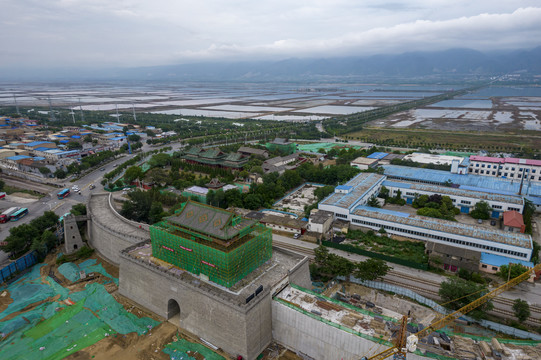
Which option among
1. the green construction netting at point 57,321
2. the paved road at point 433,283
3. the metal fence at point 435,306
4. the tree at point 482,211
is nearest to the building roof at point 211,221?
the green construction netting at point 57,321

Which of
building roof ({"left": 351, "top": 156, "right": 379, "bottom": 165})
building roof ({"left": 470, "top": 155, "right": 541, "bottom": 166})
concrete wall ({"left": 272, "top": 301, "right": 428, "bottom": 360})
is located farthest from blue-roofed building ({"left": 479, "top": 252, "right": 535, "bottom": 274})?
building roof ({"left": 351, "top": 156, "right": 379, "bottom": 165})

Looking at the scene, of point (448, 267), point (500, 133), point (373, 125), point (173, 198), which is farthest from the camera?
point (373, 125)

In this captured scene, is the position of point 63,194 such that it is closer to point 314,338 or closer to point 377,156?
point 314,338

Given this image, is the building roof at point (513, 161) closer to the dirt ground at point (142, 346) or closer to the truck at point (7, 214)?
the dirt ground at point (142, 346)

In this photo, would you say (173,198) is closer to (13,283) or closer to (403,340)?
(13,283)

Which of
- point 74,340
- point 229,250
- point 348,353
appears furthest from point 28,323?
point 348,353

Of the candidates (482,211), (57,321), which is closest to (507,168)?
(482,211)
